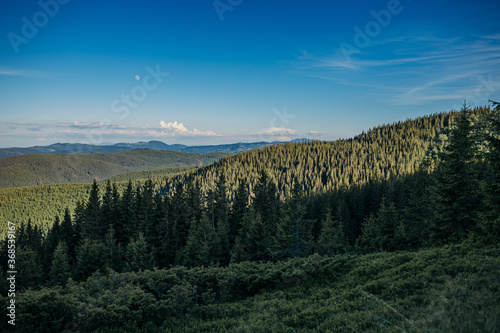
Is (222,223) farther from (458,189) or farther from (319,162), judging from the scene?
(319,162)

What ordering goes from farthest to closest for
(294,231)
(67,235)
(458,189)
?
(67,235)
(294,231)
(458,189)

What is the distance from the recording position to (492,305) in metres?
6.66

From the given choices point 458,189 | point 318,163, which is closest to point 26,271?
point 458,189

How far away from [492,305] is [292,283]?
10.2 metres

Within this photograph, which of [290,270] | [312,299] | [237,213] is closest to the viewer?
[312,299]

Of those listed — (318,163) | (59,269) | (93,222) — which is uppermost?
(318,163)

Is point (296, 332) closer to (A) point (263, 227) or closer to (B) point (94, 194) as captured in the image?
(A) point (263, 227)

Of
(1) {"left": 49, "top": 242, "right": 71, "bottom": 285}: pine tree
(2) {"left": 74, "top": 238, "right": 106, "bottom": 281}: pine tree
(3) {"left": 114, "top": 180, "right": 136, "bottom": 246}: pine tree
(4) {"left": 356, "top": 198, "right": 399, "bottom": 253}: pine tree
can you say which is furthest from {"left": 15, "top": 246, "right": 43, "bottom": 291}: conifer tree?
(4) {"left": 356, "top": 198, "right": 399, "bottom": 253}: pine tree

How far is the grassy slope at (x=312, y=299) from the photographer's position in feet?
24.4

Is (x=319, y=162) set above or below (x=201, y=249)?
above

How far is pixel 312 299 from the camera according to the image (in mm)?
12148

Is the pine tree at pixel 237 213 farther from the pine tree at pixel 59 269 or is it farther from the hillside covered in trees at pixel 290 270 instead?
the pine tree at pixel 59 269

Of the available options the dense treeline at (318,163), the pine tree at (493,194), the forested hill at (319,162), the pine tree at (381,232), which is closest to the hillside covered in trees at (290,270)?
the pine tree at (493,194)

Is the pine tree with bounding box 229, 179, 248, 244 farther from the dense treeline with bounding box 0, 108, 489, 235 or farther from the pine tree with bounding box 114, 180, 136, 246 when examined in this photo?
the dense treeline with bounding box 0, 108, 489, 235
